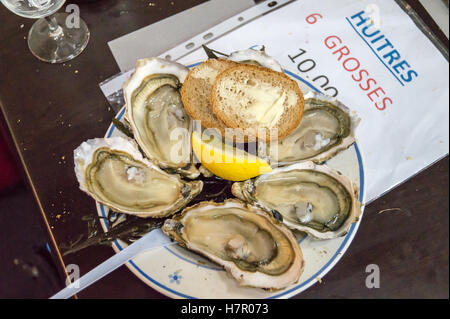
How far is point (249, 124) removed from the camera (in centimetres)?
62

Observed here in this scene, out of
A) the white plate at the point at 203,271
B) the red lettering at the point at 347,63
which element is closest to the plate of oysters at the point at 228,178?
the white plate at the point at 203,271

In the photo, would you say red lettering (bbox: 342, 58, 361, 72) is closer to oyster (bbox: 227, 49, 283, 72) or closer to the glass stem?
oyster (bbox: 227, 49, 283, 72)

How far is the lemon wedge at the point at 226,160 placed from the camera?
22.5 inches

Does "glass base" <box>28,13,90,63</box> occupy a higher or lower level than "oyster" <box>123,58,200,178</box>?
higher

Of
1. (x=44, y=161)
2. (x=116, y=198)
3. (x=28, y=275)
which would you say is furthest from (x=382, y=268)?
(x=28, y=275)

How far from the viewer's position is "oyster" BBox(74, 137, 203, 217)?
0.62 metres

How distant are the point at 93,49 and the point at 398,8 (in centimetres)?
61

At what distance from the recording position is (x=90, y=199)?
2.21 feet

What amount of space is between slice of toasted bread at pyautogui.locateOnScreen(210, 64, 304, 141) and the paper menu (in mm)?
120

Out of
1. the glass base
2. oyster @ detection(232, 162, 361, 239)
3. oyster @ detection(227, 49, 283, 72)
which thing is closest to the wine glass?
the glass base

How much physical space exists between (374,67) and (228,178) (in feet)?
1.24

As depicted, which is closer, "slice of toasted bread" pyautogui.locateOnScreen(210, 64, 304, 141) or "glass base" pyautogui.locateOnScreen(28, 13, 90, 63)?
"slice of toasted bread" pyautogui.locateOnScreen(210, 64, 304, 141)

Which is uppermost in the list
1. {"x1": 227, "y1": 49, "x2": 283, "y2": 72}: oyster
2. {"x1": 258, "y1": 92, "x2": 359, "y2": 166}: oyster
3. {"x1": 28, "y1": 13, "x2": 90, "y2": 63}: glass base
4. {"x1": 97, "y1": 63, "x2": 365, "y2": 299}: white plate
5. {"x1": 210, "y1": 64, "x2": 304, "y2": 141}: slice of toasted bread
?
{"x1": 28, "y1": 13, "x2": 90, "y2": 63}: glass base
